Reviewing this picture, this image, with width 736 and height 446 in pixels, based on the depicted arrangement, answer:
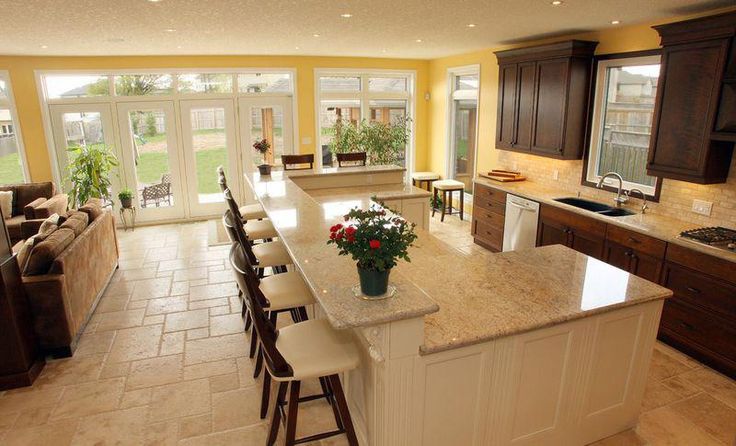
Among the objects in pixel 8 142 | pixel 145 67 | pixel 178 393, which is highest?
pixel 145 67

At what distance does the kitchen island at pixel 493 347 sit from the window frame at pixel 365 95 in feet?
18.5

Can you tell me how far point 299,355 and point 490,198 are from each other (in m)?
4.44

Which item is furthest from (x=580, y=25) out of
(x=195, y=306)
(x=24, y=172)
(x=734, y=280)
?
(x=24, y=172)

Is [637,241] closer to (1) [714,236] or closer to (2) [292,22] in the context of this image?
(1) [714,236]

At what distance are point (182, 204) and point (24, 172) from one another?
2354 mm

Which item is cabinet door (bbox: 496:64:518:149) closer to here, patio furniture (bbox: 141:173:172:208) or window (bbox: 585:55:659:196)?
window (bbox: 585:55:659:196)

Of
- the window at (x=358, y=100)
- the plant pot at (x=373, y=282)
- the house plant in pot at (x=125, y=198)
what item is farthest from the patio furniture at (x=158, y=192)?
the plant pot at (x=373, y=282)

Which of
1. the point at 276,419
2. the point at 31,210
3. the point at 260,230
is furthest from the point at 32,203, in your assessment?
the point at 276,419

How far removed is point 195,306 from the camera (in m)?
4.68

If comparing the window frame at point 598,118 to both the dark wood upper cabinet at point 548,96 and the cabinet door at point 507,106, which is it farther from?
the cabinet door at point 507,106

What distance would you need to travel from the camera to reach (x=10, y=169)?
23.9ft

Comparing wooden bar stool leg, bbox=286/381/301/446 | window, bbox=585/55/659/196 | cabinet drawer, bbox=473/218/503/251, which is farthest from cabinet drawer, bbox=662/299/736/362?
wooden bar stool leg, bbox=286/381/301/446

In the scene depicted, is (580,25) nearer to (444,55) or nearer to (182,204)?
(444,55)

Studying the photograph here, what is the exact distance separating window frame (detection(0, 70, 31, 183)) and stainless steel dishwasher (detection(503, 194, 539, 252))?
7263 mm
